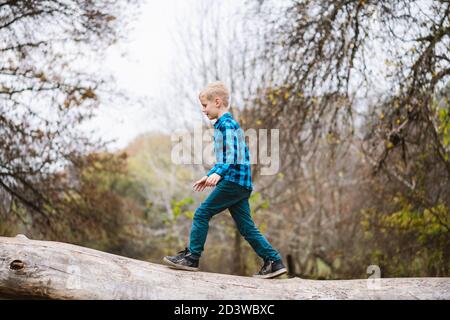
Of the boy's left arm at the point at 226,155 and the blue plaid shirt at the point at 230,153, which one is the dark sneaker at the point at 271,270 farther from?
the boy's left arm at the point at 226,155

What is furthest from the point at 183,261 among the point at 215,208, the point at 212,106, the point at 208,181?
the point at 212,106

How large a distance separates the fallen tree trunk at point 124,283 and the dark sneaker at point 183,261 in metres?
0.08

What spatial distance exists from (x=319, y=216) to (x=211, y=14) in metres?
7.46

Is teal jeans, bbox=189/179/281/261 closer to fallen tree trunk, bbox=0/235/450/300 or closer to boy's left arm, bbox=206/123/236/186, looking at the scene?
boy's left arm, bbox=206/123/236/186

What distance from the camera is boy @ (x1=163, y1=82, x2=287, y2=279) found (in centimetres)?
369

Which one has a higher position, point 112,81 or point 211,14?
point 211,14

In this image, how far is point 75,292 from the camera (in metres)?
3.41

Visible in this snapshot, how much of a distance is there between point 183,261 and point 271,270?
2.41ft

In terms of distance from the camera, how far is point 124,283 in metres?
3.44

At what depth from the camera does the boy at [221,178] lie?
3693 millimetres

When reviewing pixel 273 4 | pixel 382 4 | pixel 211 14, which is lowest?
pixel 382 4

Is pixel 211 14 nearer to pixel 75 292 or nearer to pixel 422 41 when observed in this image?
pixel 422 41

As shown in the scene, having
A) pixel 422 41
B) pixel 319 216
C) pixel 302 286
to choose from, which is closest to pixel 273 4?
pixel 422 41
